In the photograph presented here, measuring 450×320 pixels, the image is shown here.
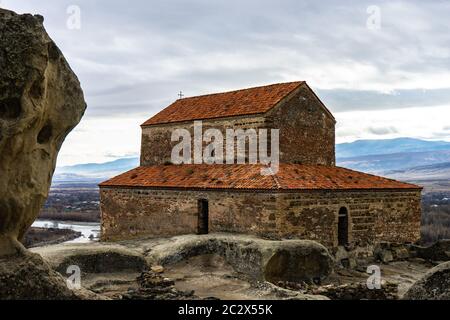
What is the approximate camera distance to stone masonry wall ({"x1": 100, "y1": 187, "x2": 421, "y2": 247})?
16.3 m

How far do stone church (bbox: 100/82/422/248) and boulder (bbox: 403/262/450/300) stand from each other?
880cm

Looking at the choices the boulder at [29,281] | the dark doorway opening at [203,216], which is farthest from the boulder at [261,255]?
the boulder at [29,281]

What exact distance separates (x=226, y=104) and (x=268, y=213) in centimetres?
691

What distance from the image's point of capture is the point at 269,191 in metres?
16.1

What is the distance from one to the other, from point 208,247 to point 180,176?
540 cm

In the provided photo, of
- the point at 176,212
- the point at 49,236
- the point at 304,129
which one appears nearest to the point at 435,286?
the point at 176,212

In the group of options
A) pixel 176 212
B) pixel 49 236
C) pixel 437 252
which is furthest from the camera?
pixel 49 236

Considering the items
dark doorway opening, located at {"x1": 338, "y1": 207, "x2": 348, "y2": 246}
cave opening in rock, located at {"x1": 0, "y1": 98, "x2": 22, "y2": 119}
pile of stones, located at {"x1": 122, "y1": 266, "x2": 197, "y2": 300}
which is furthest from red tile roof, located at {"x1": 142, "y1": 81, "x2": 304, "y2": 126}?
cave opening in rock, located at {"x1": 0, "y1": 98, "x2": 22, "y2": 119}

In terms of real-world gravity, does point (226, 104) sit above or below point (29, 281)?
above

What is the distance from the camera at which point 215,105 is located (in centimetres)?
2195

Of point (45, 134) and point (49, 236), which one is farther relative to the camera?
point (49, 236)

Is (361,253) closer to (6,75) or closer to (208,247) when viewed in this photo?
(208,247)

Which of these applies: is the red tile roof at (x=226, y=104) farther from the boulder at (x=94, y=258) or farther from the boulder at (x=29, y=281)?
the boulder at (x=29, y=281)

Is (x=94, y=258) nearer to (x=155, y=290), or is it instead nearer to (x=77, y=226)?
(x=155, y=290)
